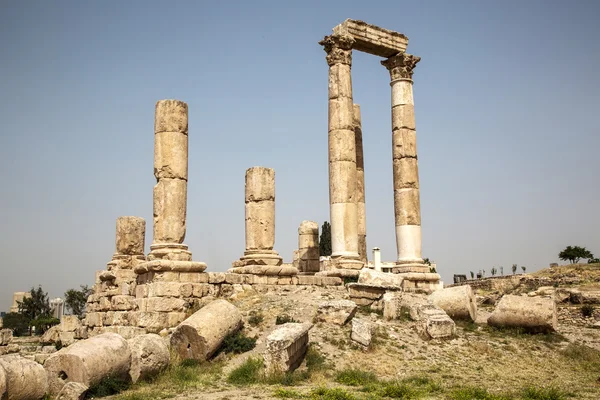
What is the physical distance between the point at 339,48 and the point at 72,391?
16.3 meters

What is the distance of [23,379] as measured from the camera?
9.85 meters

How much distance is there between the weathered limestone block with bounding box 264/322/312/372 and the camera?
11883mm

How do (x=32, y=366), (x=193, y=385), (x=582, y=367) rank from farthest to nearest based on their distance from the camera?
(x=582, y=367) < (x=193, y=385) < (x=32, y=366)

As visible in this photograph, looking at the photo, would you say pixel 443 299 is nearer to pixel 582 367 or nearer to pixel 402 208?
pixel 582 367

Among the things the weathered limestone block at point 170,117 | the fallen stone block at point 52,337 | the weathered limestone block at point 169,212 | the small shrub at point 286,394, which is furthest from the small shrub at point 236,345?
the fallen stone block at point 52,337

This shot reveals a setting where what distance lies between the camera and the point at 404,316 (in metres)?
16.4

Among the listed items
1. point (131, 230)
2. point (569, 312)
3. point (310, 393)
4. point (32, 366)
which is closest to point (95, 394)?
point (32, 366)

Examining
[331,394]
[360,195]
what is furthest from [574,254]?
[331,394]

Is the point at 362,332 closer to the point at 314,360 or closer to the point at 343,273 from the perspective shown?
the point at 314,360

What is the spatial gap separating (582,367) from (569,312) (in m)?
9.26

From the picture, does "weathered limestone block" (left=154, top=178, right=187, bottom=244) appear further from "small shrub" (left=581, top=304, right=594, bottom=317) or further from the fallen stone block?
"small shrub" (left=581, top=304, right=594, bottom=317)

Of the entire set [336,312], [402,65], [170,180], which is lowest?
[336,312]

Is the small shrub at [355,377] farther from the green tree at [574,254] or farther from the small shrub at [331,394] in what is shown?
the green tree at [574,254]

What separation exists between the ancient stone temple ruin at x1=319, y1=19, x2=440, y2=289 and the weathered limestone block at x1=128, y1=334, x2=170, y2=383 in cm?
960
